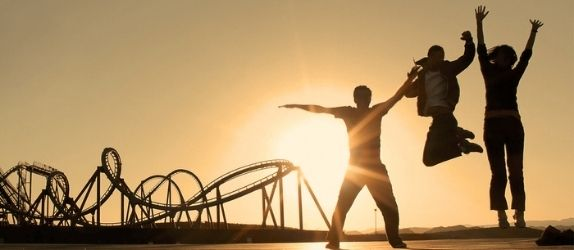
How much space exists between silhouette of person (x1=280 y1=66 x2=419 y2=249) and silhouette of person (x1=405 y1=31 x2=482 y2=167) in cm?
21

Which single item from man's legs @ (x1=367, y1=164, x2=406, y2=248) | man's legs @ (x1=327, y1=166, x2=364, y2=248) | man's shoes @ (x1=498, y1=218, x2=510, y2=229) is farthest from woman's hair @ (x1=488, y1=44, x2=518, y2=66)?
man's legs @ (x1=327, y1=166, x2=364, y2=248)

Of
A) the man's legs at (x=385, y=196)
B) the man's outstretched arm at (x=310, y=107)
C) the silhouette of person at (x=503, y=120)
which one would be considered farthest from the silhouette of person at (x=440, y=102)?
the man's outstretched arm at (x=310, y=107)

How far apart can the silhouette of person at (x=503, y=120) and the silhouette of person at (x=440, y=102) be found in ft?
2.57

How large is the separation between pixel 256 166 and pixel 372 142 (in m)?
45.8

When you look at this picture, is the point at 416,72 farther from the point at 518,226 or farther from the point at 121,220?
the point at 121,220

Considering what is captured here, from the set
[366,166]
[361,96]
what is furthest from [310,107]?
[366,166]

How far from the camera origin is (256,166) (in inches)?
2100

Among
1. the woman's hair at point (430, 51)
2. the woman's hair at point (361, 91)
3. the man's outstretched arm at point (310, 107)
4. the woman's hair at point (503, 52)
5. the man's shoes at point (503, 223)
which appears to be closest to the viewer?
the woman's hair at point (430, 51)

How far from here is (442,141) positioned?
707 cm

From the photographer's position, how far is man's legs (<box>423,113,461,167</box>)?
7066 mm

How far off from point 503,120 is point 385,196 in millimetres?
1598

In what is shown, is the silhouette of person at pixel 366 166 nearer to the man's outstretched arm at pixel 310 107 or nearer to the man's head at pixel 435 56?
the man's head at pixel 435 56

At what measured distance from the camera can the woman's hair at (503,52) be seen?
847 cm

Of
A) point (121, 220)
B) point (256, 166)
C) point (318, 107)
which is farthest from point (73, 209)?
point (318, 107)
